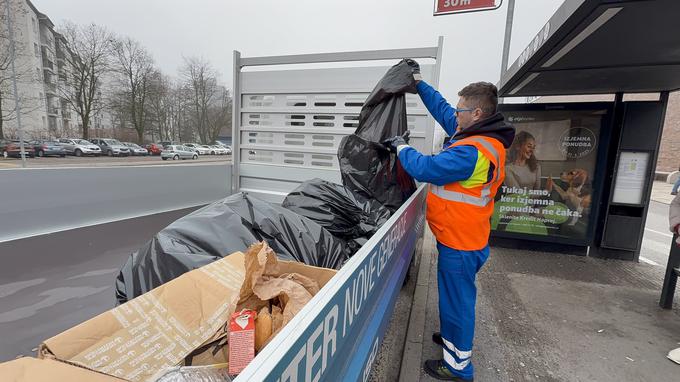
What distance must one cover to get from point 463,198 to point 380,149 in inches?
28.6

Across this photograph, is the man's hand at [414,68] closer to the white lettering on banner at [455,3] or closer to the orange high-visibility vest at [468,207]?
the orange high-visibility vest at [468,207]

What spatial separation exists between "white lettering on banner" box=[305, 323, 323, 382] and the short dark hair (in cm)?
173

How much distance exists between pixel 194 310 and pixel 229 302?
0.10m

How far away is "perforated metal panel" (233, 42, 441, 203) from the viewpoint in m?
3.39

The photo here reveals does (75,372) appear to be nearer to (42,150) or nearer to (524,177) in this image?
(524,177)

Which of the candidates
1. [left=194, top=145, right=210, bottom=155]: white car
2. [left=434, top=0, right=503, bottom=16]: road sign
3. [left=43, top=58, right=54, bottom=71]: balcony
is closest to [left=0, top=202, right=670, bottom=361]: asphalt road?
[left=434, top=0, right=503, bottom=16]: road sign

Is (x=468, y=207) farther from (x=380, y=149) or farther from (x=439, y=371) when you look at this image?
(x=439, y=371)

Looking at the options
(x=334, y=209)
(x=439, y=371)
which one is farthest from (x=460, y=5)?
(x=439, y=371)

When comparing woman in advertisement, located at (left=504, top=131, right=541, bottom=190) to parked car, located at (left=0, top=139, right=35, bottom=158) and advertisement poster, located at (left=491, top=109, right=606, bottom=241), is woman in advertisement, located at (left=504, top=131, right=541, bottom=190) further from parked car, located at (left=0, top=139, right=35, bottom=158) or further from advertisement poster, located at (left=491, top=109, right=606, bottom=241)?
parked car, located at (left=0, top=139, right=35, bottom=158)

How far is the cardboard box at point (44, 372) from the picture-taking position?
0.69 metres

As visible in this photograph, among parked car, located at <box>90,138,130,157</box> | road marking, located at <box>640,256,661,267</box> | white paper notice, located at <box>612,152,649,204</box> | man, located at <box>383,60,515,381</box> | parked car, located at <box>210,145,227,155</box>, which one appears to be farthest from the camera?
parked car, located at <box>210,145,227,155</box>

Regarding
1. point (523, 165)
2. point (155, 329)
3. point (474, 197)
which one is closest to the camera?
point (155, 329)

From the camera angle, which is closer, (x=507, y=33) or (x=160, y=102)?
(x=507, y=33)

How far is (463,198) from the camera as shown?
2.00m
